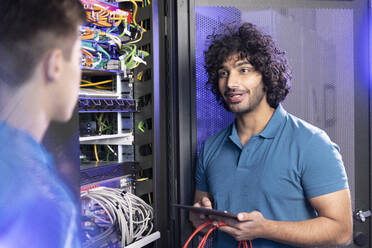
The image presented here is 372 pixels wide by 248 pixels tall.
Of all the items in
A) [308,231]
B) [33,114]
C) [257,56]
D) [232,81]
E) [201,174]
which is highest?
[257,56]

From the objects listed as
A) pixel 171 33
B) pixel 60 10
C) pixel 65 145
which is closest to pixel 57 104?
pixel 65 145

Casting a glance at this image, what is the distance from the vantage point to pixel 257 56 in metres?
1.55

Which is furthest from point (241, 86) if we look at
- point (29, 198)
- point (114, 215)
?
point (29, 198)

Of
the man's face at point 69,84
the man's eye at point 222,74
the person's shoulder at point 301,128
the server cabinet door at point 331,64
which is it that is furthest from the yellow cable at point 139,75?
the person's shoulder at point 301,128

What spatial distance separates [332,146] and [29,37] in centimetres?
111

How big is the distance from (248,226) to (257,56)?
0.70 metres

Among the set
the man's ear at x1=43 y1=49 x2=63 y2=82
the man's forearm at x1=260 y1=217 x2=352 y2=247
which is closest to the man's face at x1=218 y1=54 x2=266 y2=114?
the man's forearm at x1=260 y1=217 x2=352 y2=247

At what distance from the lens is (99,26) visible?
4.97ft

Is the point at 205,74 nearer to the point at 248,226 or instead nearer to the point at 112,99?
the point at 112,99

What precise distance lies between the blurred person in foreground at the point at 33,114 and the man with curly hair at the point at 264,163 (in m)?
0.63

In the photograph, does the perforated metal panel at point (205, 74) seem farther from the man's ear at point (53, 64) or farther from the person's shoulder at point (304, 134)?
the man's ear at point (53, 64)

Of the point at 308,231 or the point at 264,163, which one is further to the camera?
the point at 264,163

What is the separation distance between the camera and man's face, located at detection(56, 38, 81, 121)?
1114mm

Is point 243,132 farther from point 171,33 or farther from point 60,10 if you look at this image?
point 60,10
